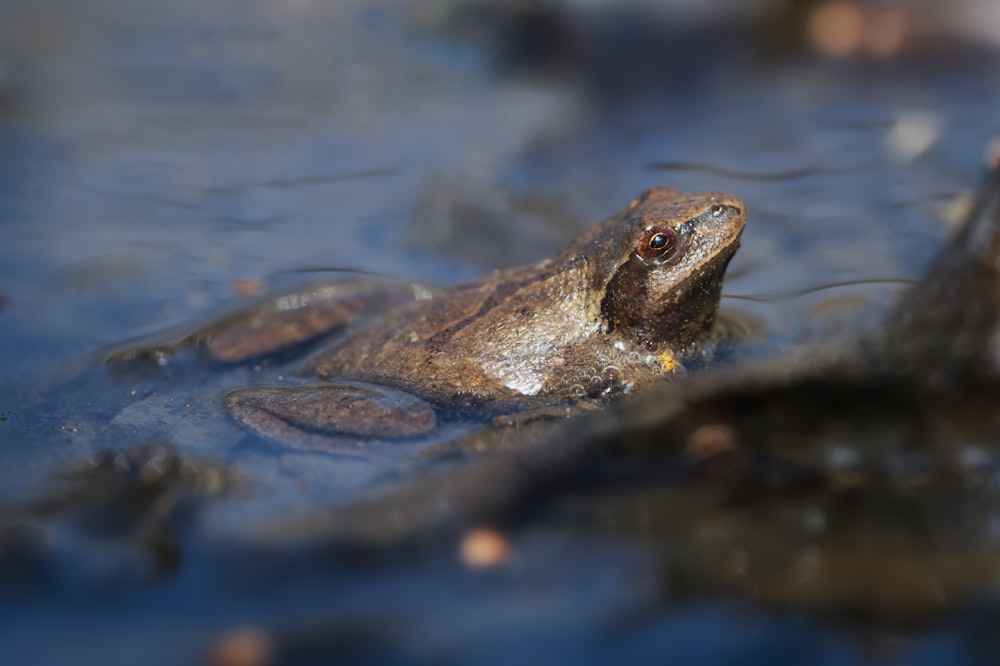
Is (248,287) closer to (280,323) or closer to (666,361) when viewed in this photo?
(280,323)

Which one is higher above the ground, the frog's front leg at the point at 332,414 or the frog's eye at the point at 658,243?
the frog's eye at the point at 658,243

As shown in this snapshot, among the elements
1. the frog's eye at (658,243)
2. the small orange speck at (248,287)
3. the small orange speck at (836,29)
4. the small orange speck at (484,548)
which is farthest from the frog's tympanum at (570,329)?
the small orange speck at (836,29)

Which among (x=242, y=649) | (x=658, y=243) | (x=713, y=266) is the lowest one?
(x=242, y=649)

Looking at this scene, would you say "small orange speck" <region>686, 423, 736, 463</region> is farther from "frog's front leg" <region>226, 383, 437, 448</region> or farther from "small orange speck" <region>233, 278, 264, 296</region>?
"small orange speck" <region>233, 278, 264, 296</region>

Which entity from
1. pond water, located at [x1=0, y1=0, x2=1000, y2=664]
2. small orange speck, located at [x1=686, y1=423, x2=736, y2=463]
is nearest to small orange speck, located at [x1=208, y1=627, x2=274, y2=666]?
pond water, located at [x1=0, y1=0, x2=1000, y2=664]

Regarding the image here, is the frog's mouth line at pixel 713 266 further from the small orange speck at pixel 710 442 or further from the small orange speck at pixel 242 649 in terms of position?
the small orange speck at pixel 242 649

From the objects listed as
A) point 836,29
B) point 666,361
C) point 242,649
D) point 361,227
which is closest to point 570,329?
point 666,361
